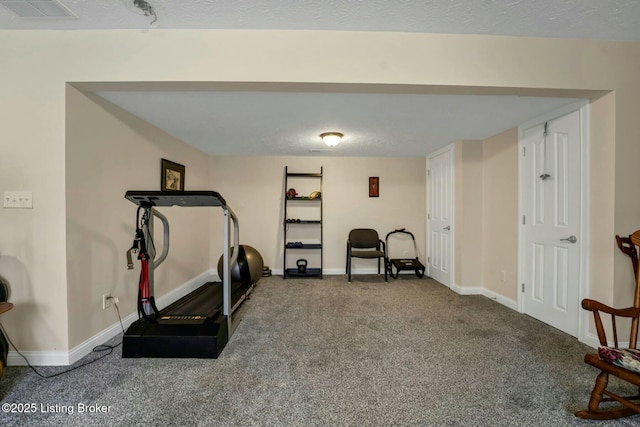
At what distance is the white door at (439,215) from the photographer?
372 cm

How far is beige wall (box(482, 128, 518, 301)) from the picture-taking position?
114 inches

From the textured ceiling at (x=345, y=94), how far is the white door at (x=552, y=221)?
0.29 m

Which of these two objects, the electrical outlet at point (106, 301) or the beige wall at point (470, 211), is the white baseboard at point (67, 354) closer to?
the electrical outlet at point (106, 301)

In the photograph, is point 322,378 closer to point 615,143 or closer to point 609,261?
point 609,261

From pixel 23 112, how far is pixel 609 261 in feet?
14.6

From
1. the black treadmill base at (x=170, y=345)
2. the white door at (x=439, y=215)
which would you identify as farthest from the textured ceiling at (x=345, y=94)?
the black treadmill base at (x=170, y=345)

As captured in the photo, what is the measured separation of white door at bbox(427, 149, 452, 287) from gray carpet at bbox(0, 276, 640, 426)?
4.38 feet

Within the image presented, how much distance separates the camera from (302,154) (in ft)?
14.1

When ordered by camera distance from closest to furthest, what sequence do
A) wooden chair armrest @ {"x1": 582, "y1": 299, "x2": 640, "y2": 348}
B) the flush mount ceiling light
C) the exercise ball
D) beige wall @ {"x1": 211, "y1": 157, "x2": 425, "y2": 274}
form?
wooden chair armrest @ {"x1": 582, "y1": 299, "x2": 640, "y2": 348}
the flush mount ceiling light
the exercise ball
beige wall @ {"x1": 211, "y1": 157, "x2": 425, "y2": 274}

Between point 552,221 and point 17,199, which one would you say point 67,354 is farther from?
point 552,221

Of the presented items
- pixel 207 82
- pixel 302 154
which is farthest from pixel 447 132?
pixel 207 82

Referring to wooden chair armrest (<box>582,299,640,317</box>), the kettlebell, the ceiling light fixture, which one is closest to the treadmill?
the ceiling light fixture

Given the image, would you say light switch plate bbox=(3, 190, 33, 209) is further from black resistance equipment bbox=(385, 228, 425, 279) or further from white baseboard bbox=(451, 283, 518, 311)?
white baseboard bbox=(451, 283, 518, 311)

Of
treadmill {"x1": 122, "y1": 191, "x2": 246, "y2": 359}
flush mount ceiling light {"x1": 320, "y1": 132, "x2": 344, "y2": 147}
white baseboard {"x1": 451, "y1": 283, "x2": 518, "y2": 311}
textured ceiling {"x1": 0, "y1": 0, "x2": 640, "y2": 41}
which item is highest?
textured ceiling {"x1": 0, "y1": 0, "x2": 640, "y2": 41}
